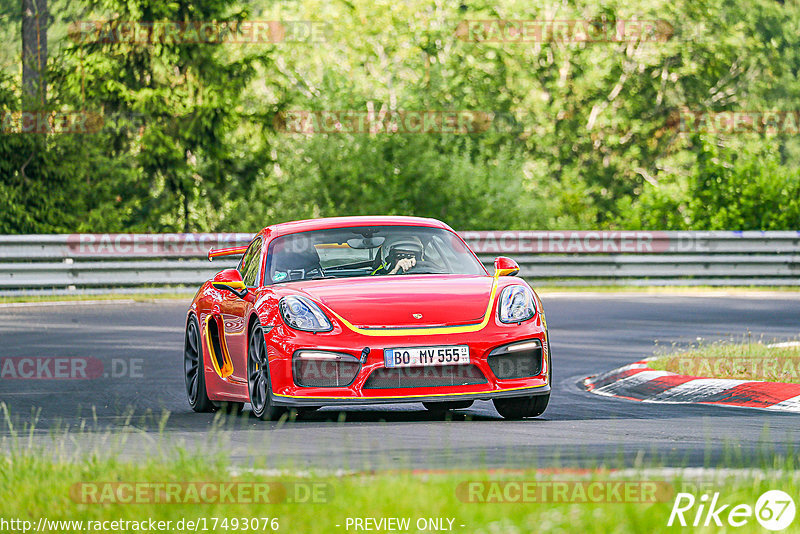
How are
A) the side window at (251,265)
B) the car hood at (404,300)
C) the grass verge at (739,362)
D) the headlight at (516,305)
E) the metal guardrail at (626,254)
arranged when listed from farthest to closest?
the metal guardrail at (626,254)
the grass verge at (739,362)
the side window at (251,265)
the headlight at (516,305)
the car hood at (404,300)

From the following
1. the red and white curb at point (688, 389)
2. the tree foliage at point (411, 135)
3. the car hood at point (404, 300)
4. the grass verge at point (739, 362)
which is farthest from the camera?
the tree foliage at point (411, 135)

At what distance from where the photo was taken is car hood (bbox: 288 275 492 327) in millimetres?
8453

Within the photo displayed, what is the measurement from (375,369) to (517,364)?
89 centimetres

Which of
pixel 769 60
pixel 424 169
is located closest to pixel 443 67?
pixel 424 169

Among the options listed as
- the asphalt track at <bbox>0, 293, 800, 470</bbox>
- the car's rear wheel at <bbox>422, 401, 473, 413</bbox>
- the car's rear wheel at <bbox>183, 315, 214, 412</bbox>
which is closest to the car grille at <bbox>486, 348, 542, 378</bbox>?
the asphalt track at <bbox>0, 293, 800, 470</bbox>

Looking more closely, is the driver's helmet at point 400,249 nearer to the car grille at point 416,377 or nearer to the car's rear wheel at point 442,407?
the car's rear wheel at point 442,407

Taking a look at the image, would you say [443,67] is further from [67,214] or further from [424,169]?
[67,214]

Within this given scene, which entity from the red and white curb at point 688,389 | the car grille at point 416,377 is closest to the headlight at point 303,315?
the car grille at point 416,377

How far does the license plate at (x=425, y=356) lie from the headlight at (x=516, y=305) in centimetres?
38

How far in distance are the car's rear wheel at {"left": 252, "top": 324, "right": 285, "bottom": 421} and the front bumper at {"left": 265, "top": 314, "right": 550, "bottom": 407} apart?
0.36ft

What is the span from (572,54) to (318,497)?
43.7m

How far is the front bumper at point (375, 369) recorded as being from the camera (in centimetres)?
834

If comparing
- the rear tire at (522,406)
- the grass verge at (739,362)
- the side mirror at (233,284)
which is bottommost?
the grass verge at (739,362)

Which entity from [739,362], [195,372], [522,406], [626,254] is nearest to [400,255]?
[522,406]
